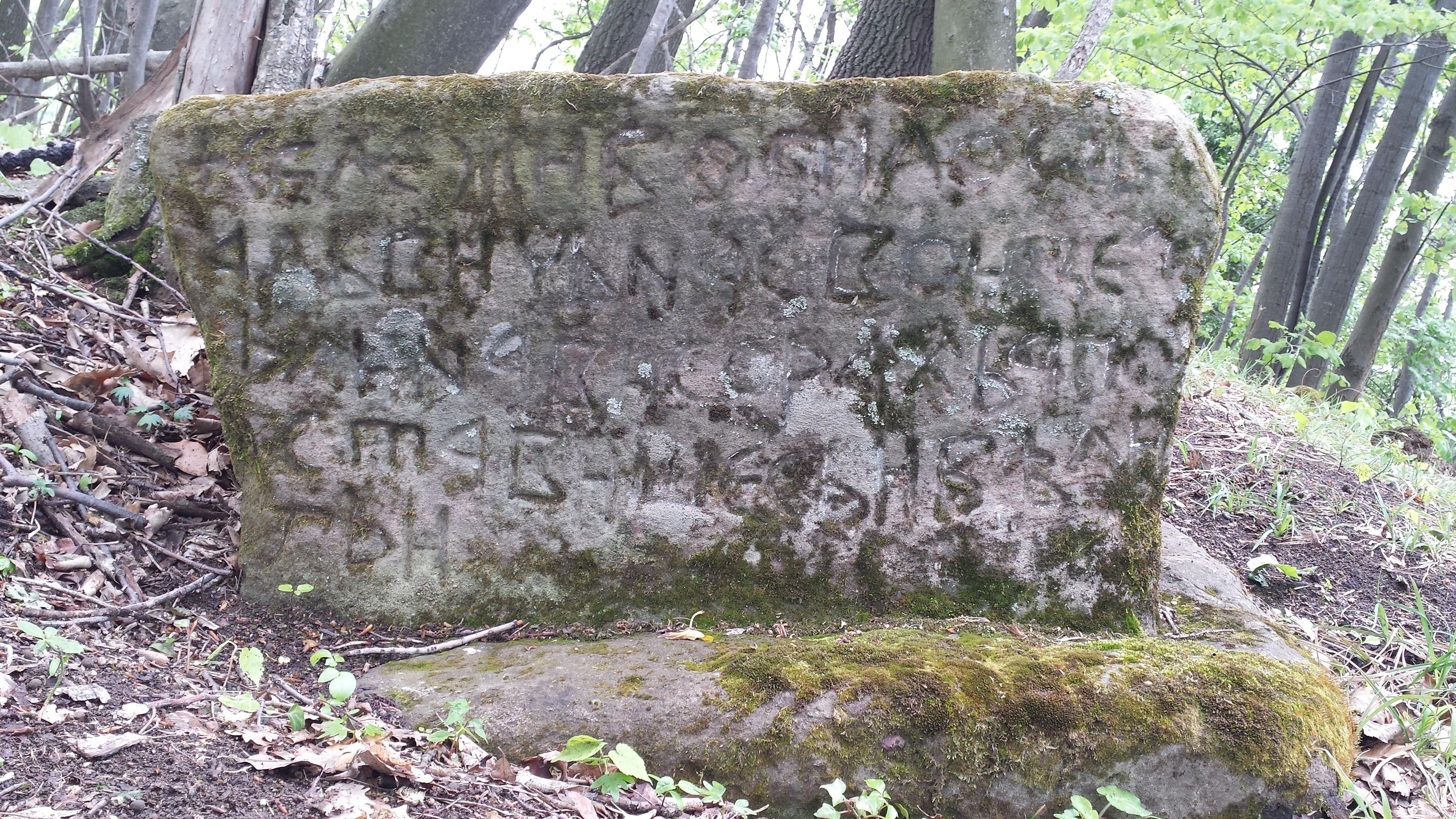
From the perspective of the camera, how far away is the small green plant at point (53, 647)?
81.0 inches

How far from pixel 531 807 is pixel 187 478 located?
77.2 inches

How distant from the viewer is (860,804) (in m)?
2.10

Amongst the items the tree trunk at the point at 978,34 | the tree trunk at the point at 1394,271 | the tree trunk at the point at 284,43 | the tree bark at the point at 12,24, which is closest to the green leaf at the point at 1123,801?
the tree trunk at the point at 978,34

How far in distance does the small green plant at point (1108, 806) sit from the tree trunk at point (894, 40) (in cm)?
397

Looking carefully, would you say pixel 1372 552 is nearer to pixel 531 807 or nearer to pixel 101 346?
pixel 531 807

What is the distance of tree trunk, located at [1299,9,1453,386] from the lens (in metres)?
8.64

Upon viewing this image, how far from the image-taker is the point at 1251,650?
2.83m

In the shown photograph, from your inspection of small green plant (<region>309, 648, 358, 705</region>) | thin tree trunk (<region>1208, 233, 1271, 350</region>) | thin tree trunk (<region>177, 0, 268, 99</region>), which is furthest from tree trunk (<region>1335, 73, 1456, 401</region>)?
small green plant (<region>309, 648, 358, 705</region>)

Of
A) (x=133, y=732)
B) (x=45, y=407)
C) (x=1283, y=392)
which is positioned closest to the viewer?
(x=133, y=732)

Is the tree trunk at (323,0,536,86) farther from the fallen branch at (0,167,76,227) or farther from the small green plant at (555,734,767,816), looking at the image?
the small green plant at (555,734,767,816)

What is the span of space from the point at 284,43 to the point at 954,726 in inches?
153

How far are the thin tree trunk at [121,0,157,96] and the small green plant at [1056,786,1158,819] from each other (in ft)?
19.0

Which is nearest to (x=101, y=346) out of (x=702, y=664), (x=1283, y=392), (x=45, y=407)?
(x=45, y=407)

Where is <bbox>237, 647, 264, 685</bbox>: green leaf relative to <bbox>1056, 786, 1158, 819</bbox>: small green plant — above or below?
below
